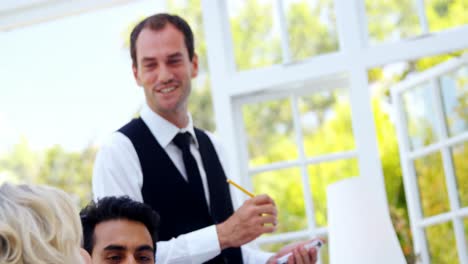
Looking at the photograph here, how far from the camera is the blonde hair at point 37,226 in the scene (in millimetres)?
1201

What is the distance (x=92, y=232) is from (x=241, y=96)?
178 cm

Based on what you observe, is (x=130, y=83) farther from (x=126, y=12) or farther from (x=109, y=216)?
(x=109, y=216)

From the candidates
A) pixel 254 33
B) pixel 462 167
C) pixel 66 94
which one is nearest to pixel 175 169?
pixel 254 33

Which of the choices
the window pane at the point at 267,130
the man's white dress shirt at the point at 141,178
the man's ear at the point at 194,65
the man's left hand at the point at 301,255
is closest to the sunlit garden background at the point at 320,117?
the window pane at the point at 267,130

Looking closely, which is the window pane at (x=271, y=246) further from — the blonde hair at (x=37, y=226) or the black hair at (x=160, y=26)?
→ the blonde hair at (x=37, y=226)

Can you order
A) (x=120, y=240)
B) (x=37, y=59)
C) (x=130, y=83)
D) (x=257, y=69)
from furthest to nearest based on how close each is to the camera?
(x=37, y=59) → (x=130, y=83) → (x=257, y=69) → (x=120, y=240)

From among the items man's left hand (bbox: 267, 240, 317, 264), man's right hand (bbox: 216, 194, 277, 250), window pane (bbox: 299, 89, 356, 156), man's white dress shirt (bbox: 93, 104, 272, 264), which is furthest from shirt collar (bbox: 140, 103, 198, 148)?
window pane (bbox: 299, 89, 356, 156)

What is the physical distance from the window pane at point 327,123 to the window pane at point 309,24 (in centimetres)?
101

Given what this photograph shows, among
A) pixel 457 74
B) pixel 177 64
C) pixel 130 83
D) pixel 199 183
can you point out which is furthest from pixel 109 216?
pixel 130 83

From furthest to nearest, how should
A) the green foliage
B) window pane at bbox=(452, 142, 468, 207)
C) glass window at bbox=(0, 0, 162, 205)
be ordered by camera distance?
1. glass window at bbox=(0, 0, 162, 205)
2. the green foliage
3. window pane at bbox=(452, 142, 468, 207)

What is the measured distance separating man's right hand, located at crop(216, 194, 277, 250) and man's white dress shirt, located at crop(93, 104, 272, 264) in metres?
0.03

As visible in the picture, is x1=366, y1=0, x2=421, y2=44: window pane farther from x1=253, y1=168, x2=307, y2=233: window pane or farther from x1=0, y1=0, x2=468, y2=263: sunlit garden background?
x1=253, y1=168, x2=307, y2=233: window pane

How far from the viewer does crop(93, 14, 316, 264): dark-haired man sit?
2.34 meters

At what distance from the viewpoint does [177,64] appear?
260 centimetres
